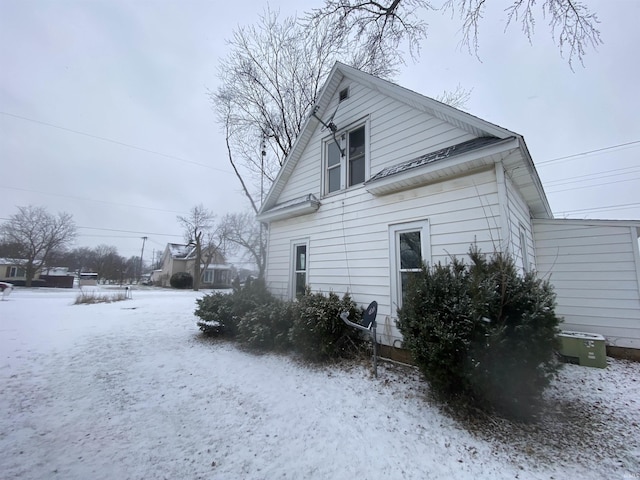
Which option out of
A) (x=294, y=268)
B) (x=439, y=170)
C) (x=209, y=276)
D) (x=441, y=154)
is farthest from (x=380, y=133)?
(x=209, y=276)

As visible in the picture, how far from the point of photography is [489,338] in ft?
9.08

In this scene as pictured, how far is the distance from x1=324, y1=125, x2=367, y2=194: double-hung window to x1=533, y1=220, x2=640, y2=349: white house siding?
4.84 m

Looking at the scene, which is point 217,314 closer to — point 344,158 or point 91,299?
point 344,158

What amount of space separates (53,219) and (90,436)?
38289 mm

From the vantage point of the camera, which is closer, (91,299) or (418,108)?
(418,108)

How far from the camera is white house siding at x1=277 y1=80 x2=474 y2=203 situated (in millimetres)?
4949

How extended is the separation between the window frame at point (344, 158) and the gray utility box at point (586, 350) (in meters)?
4.98

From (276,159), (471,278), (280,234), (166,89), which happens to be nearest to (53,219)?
(166,89)

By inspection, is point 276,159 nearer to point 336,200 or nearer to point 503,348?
point 336,200

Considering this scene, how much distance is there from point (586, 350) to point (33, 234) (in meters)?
42.1

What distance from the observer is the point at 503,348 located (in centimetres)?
274

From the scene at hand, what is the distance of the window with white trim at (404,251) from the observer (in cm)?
471

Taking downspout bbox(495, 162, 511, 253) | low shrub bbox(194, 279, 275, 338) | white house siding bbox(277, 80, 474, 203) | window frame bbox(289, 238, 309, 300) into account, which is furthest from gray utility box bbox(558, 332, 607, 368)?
low shrub bbox(194, 279, 275, 338)

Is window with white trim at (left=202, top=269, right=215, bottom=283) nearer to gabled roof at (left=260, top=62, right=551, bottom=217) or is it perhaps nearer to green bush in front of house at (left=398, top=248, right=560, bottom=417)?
gabled roof at (left=260, top=62, right=551, bottom=217)
